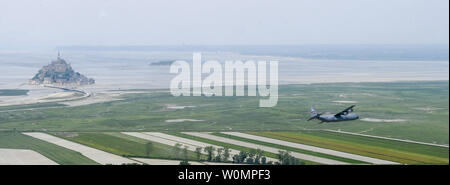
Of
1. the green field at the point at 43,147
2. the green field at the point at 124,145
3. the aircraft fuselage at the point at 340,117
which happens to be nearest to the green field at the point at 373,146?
the aircraft fuselage at the point at 340,117

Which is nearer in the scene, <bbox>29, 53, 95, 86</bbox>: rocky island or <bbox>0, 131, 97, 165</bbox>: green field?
<bbox>0, 131, 97, 165</bbox>: green field

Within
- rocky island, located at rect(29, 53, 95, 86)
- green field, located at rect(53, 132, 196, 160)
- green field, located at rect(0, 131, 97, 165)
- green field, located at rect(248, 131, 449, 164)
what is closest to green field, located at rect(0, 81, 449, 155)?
green field, located at rect(248, 131, 449, 164)

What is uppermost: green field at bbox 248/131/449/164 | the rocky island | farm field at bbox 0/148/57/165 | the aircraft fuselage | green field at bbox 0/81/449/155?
the rocky island

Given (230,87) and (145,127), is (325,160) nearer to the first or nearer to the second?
(145,127)

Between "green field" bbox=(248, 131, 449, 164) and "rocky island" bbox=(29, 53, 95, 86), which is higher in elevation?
"rocky island" bbox=(29, 53, 95, 86)

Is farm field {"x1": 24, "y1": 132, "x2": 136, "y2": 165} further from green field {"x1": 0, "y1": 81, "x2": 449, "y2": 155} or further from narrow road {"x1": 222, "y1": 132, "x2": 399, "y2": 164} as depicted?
narrow road {"x1": 222, "y1": 132, "x2": 399, "y2": 164}

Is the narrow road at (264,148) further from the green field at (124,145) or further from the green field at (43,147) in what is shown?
the green field at (43,147)

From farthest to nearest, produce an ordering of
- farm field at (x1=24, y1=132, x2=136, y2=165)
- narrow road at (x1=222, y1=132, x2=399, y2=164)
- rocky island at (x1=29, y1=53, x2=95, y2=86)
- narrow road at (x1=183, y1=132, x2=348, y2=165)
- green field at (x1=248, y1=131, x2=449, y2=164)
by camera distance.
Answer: rocky island at (x1=29, y1=53, x2=95, y2=86), green field at (x1=248, y1=131, x2=449, y2=164), narrow road at (x1=222, y1=132, x2=399, y2=164), narrow road at (x1=183, y1=132, x2=348, y2=165), farm field at (x1=24, y1=132, x2=136, y2=165)

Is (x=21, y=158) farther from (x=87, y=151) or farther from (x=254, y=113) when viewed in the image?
(x=254, y=113)
